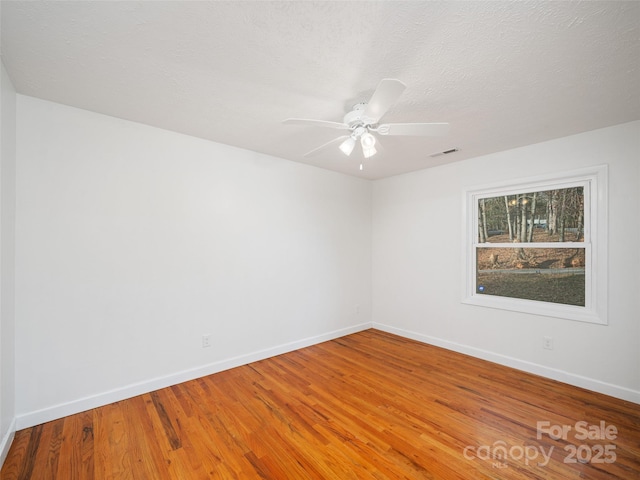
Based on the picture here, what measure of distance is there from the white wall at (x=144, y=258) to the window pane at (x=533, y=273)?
218cm

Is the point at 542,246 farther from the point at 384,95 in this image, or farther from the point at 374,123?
the point at 384,95

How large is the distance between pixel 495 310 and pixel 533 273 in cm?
58

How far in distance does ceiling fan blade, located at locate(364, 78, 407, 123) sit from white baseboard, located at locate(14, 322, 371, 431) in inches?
111

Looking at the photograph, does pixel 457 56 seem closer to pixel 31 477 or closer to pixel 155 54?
pixel 155 54

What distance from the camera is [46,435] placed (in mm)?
1946

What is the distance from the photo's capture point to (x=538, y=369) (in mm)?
2883

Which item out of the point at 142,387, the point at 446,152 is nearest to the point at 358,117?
the point at 446,152

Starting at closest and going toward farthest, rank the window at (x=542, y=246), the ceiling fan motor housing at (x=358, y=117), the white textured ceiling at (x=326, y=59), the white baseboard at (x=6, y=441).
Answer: the white textured ceiling at (x=326, y=59), the white baseboard at (x=6, y=441), the ceiling fan motor housing at (x=358, y=117), the window at (x=542, y=246)

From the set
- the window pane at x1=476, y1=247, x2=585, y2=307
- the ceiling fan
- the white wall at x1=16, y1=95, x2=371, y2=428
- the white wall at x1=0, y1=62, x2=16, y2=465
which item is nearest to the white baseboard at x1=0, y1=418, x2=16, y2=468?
the white wall at x1=0, y1=62, x2=16, y2=465

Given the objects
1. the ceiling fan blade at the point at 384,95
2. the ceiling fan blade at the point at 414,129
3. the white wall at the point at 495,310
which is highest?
the ceiling fan blade at the point at 384,95

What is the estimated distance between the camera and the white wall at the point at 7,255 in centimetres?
169

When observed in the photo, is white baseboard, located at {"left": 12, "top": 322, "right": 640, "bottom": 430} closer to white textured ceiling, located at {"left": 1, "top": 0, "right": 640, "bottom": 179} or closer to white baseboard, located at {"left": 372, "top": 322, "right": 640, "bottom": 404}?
white baseboard, located at {"left": 372, "top": 322, "right": 640, "bottom": 404}

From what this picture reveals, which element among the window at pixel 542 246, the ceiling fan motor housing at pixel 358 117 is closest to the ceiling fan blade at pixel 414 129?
the ceiling fan motor housing at pixel 358 117

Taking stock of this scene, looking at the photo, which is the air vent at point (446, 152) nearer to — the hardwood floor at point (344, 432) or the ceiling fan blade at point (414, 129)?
the ceiling fan blade at point (414, 129)
